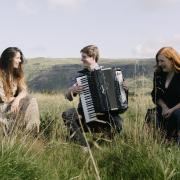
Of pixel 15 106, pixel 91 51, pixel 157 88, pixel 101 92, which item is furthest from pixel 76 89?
pixel 157 88

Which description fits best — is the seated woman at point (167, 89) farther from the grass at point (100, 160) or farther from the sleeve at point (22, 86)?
the sleeve at point (22, 86)

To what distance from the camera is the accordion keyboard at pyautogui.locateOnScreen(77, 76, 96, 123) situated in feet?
24.2

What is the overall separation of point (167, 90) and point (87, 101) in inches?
47.6

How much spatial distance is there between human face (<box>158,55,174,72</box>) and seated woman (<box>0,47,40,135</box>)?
2.01 metres

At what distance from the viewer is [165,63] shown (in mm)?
7148

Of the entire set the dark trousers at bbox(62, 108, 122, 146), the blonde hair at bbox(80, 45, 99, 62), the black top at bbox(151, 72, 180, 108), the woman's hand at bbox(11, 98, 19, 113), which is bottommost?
the dark trousers at bbox(62, 108, 122, 146)

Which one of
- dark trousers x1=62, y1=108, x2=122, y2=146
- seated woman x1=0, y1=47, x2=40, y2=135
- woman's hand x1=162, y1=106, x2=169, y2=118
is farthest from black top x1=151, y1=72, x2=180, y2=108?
seated woman x1=0, y1=47, x2=40, y2=135

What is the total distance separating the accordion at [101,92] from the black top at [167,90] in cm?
53

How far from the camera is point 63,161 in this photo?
5.94 meters

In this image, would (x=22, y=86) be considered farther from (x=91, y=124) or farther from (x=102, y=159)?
(x=102, y=159)

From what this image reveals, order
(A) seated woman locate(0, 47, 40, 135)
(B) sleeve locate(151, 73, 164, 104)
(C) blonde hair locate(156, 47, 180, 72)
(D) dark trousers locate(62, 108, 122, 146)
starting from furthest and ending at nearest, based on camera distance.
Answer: (D) dark trousers locate(62, 108, 122, 146) < (B) sleeve locate(151, 73, 164, 104) < (A) seated woman locate(0, 47, 40, 135) < (C) blonde hair locate(156, 47, 180, 72)

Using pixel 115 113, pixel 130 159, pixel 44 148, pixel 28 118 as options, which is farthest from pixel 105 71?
pixel 130 159

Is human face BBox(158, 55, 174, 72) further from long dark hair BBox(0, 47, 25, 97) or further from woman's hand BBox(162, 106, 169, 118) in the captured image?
long dark hair BBox(0, 47, 25, 97)

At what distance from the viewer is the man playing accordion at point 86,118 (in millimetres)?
7398
